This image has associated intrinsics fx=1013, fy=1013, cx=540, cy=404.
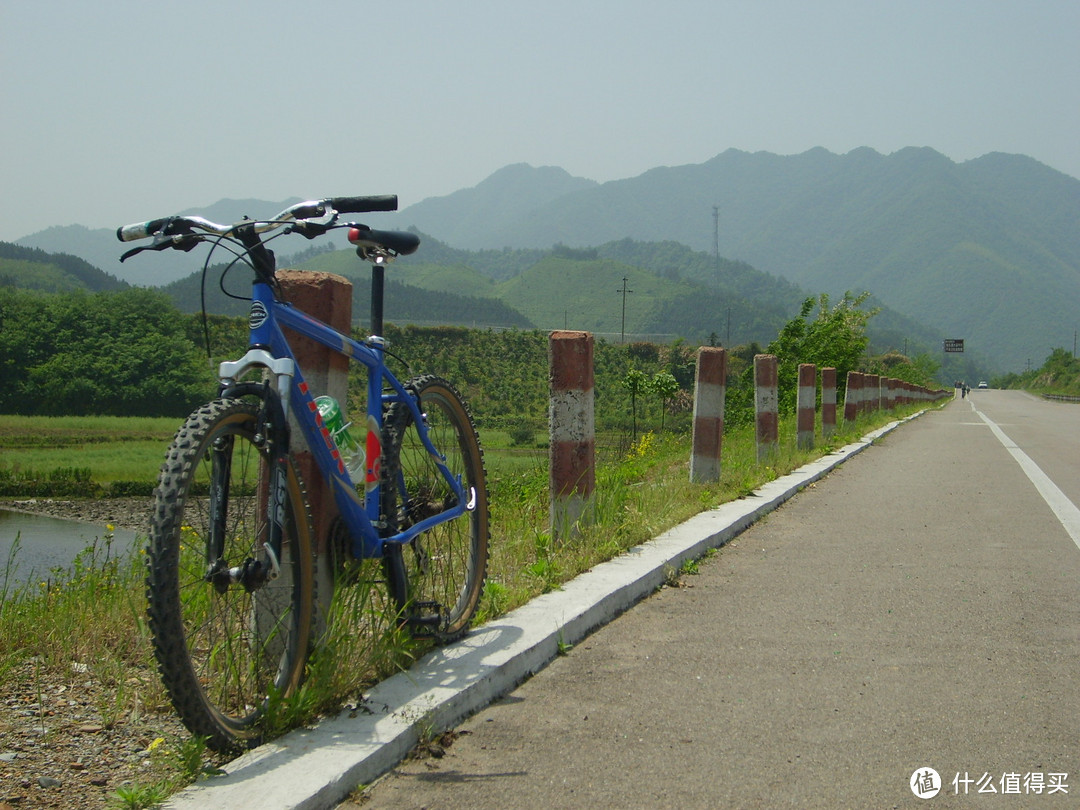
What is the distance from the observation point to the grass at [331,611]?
3.00m

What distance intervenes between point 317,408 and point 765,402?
318 inches

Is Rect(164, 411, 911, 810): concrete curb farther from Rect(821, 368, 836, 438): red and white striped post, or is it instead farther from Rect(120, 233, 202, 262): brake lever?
Rect(821, 368, 836, 438): red and white striped post

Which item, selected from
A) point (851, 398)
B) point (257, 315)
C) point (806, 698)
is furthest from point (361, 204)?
point (851, 398)

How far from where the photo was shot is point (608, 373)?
259 feet

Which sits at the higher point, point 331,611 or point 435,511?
point 435,511

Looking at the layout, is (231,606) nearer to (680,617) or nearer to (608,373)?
(680,617)

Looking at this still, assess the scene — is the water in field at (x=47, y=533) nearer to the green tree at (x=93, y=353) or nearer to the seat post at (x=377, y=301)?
the green tree at (x=93, y=353)

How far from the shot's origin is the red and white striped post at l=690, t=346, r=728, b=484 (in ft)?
27.1

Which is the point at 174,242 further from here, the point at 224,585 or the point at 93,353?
the point at 93,353

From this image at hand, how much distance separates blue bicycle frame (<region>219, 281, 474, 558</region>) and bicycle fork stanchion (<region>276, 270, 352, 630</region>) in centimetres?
6

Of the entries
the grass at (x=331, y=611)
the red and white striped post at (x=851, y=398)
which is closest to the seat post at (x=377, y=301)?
the grass at (x=331, y=611)

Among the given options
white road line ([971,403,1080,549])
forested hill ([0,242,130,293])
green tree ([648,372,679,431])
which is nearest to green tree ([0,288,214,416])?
green tree ([648,372,679,431])

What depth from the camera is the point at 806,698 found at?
3.45 m

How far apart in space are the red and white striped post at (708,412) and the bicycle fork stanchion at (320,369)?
5167 mm
